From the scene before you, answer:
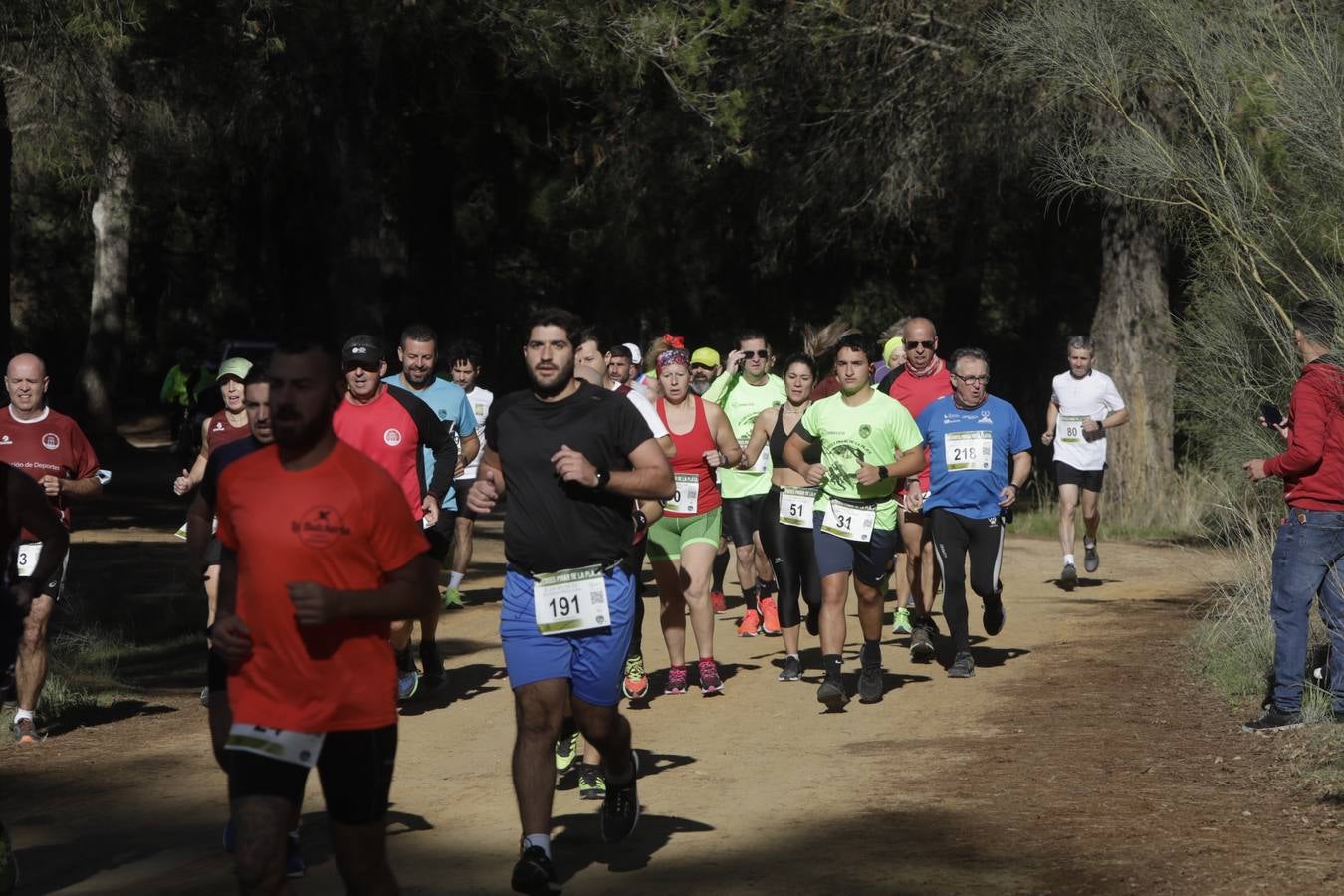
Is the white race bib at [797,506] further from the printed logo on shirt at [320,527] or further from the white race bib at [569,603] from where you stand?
the printed logo on shirt at [320,527]

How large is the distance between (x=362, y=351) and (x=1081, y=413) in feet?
29.4

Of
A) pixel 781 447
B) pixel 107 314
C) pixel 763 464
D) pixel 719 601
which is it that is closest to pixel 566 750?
pixel 781 447

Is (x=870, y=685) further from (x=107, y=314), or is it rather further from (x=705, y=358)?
(x=107, y=314)

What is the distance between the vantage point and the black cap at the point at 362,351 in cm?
994

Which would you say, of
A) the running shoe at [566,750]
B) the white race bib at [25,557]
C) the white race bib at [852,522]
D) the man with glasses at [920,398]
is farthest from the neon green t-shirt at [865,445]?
the white race bib at [25,557]

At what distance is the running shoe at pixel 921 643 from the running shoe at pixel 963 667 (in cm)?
44

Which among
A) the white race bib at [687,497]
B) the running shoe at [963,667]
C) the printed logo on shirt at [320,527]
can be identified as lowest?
the running shoe at [963,667]

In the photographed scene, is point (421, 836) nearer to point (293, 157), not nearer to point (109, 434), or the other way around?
point (109, 434)

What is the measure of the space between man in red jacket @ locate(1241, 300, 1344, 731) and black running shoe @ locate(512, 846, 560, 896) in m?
4.26

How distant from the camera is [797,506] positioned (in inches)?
452

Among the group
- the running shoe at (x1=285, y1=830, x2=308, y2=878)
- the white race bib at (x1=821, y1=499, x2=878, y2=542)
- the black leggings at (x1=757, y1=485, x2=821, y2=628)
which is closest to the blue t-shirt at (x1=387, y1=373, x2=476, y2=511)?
the black leggings at (x1=757, y1=485, x2=821, y2=628)

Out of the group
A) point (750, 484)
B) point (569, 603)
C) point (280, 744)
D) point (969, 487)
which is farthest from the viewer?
point (750, 484)

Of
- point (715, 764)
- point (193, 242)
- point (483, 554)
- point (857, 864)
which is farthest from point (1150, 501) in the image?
point (193, 242)

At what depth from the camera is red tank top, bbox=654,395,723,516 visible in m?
11.1
